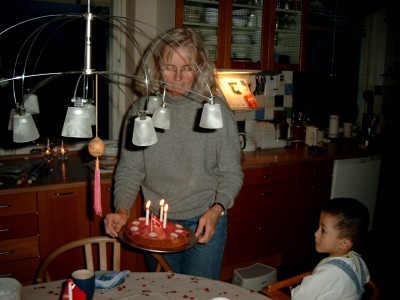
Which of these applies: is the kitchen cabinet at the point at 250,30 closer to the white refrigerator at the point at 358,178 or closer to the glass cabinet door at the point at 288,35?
the glass cabinet door at the point at 288,35

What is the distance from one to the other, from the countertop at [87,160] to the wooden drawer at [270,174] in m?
0.04

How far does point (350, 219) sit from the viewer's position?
1.77m

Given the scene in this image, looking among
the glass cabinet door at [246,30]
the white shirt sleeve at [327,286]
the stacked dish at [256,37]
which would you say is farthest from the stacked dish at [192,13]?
the white shirt sleeve at [327,286]

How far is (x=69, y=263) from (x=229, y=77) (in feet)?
6.39

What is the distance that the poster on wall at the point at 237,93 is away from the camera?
3475 mm

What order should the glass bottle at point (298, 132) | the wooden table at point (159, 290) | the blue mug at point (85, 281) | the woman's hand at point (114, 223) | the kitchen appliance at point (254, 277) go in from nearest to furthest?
the blue mug at point (85, 281)
the wooden table at point (159, 290)
the woman's hand at point (114, 223)
the kitchen appliance at point (254, 277)
the glass bottle at point (298, 132)

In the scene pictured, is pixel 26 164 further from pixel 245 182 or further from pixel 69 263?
pixel 245 182

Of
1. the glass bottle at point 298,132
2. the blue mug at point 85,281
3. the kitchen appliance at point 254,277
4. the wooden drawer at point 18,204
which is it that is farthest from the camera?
the glass bottle at point 298,132

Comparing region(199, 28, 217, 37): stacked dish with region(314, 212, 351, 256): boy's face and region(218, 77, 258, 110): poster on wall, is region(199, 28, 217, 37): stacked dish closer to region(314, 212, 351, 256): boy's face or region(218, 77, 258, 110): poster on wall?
region(218, 77, 258, 110): poster on wall

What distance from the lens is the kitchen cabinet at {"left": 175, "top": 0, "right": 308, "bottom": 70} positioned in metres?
3.09

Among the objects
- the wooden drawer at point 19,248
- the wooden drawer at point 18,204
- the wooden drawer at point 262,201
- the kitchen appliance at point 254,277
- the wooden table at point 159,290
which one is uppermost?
the wooden drawer at point 18,204

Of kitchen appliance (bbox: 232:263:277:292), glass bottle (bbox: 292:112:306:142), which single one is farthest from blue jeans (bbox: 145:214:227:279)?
glass bottle (bbox: 292:112:306:142)

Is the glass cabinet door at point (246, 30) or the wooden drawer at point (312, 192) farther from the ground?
the glass cabinet door at point (246, 30)

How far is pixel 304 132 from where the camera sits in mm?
3951
